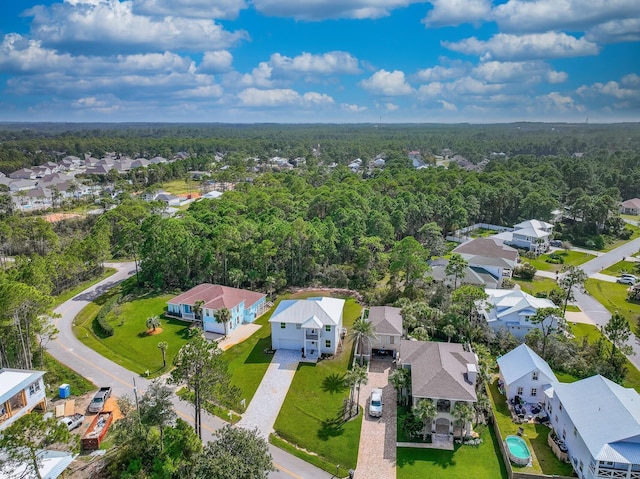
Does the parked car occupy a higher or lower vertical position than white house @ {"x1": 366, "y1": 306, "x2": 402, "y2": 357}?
lower

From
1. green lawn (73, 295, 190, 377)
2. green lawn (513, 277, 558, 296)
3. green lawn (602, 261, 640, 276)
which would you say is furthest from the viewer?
green lawn (602, 261, 640, 276)

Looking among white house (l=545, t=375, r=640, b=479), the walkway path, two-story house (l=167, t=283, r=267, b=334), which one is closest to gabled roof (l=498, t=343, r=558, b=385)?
white house (l=545, t=375, r=640, b=479)

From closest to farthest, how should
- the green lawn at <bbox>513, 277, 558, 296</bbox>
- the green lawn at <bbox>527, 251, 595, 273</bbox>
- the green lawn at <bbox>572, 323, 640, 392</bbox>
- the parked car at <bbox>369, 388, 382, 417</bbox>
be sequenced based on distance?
the parked car at <bbox>369, 388, 382, 417</bbox>
the green lawn at <bbox>572, 323, 640, 392</bbox>
the green lawn at <bbox>513, 277, 558, 296</bbox>
the green lawn at <bbox>527, 251, 595, 273</bbox>

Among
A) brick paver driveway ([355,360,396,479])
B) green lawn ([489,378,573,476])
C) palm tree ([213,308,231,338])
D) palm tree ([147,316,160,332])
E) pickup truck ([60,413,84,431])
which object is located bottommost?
green lawn ([489,378,573,476])

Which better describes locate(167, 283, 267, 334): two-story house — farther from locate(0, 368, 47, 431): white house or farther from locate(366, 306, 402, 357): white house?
locate(0, 368, 47, 431): white house

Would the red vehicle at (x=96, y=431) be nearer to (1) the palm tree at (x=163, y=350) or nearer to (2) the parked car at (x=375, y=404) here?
(1) the palm tree at (x=163, y=350)

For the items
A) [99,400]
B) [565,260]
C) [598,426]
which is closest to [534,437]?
[598,426]

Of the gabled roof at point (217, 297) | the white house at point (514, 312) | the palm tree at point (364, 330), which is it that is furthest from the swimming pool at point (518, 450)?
the gabled roof at point (217, 297)
